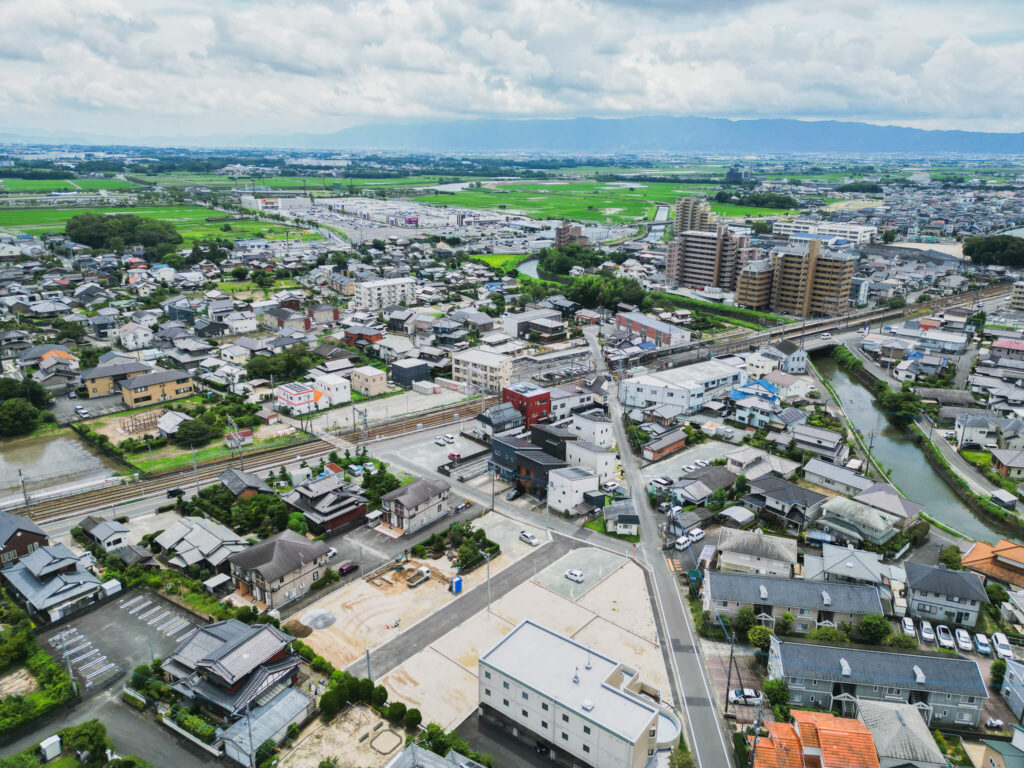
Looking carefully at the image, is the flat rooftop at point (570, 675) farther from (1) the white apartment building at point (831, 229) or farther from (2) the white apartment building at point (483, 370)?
(1) the white apartment building at point (831, 229)

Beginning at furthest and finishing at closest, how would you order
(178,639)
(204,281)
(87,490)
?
1. (204,281)
2. (87,490)
3. (178,639)

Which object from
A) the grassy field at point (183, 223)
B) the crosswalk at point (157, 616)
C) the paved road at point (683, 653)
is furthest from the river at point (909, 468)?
the grassy field at point (183, 223)

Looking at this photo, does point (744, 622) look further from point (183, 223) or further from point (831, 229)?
point (183, 223)

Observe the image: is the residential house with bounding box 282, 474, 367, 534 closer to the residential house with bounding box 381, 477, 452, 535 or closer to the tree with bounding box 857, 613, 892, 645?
the residential house with bounding box 381, 477, 452, 535

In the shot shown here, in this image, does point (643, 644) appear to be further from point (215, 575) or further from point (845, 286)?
point (845, 286)

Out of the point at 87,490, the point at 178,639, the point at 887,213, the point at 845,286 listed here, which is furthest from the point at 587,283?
the point at 887,213

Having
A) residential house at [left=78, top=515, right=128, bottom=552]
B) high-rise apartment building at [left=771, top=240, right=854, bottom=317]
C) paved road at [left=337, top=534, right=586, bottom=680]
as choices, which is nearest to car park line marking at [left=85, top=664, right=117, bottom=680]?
residential house at [left=78, top=515, right=128, bottom=552]
